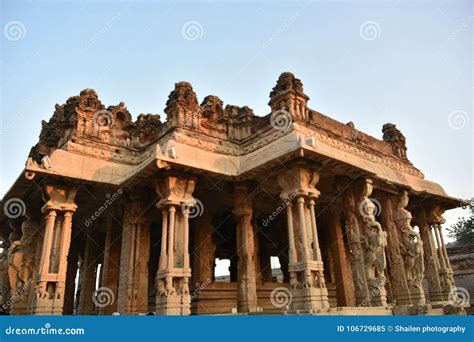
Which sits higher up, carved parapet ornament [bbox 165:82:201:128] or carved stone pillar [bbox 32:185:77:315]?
carved parapet ornament [bbox 165:82:201:128]

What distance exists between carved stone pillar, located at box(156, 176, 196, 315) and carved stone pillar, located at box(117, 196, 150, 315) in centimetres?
198

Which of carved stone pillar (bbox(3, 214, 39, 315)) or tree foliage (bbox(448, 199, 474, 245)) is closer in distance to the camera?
carved stone pillar (bbox(3, 214, 39, 315))

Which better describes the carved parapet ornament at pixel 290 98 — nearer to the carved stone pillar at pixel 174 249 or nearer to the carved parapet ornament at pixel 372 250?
the carved parapet ornament at pixel 372 250

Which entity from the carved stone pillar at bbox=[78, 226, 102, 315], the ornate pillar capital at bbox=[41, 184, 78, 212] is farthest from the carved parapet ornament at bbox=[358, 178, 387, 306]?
the carved stone pillar at bbox=[78, 226, 102, 315]

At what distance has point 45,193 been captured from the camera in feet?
41.6

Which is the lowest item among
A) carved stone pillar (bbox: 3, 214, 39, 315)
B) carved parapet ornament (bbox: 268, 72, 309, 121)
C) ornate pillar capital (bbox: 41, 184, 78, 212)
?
carved stone pillar (bbox: 3, 214, 39, 315)

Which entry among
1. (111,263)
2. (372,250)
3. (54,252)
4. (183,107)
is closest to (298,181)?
(372,250)

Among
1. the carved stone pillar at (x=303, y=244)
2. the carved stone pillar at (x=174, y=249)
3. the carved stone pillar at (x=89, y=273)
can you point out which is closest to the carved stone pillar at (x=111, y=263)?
the carved stone pillar at (x=89, y=273)

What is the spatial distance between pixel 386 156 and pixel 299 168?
28.8 feet

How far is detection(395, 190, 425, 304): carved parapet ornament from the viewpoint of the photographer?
14.8 metres

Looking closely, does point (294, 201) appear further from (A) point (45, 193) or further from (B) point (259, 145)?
(A) point (45, 193)

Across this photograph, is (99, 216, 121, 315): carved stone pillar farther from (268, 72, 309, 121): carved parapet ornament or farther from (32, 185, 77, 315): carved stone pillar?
(268, 72, 309, 121): carved parapet ornament

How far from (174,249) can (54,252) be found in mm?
3785

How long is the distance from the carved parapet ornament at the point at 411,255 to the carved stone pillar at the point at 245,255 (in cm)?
638
